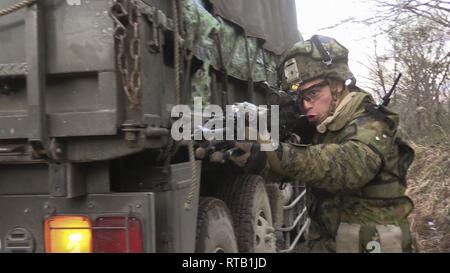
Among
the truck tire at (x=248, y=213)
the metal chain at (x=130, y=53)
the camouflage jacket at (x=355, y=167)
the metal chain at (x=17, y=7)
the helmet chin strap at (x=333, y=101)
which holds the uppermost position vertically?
the metal chain at (x=17, y=7)

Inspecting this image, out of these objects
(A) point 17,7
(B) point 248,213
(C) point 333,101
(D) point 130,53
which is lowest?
(B) point 248,213

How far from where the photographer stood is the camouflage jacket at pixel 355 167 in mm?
2379

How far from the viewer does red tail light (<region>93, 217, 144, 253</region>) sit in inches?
86.5

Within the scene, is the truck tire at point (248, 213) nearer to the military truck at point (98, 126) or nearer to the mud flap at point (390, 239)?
the military truck at point (98, 126)

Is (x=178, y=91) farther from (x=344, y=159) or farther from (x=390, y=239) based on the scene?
(x=390, y=239)

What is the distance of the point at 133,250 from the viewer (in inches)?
87.4

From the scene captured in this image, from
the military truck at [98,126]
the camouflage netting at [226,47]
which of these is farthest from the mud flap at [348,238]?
the camouflage netting at [226,47]

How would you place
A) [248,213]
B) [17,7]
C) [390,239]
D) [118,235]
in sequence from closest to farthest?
[17,7] < [118,235] < [390,239] < [248,213]

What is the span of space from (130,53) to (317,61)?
3.91ft

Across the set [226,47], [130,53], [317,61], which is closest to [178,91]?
[130,53]

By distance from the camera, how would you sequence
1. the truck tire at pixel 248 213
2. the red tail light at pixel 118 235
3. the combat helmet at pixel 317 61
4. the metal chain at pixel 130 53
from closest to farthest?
1. the metal chain at pixel 130 53
2. the red tail light at pixel 118 235
3. the combat helmet at pixel 317 61
4. the truck tire at pixel 248 213

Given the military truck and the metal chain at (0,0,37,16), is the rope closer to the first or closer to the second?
the military truck

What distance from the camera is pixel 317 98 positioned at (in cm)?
285
